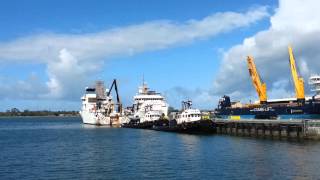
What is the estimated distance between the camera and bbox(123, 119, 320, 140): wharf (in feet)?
236

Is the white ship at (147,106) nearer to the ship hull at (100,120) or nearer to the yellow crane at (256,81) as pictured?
the ship hull at (100,120)

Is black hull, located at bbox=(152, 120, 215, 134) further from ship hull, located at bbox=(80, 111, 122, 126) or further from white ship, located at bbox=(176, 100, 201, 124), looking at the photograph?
ship hull, located at bbox=(80, 111, 122, 126)

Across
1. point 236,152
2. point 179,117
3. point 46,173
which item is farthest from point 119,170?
point 179,117

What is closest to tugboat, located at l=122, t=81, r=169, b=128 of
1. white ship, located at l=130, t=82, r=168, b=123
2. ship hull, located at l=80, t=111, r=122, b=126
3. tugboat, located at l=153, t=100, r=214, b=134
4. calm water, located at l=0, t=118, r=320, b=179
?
white ship, located at l=130, t=82, r=168, b=123

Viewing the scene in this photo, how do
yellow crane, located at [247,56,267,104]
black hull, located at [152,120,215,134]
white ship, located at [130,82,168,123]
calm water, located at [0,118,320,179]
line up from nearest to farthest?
1. calm water, located at [0,118,320,179]
2. black hull, located at [152,120,215,134]
3. white ship, located at [130,82,168,123]
4. yellow crane, located at [247,56,267,104]

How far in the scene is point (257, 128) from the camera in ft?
289

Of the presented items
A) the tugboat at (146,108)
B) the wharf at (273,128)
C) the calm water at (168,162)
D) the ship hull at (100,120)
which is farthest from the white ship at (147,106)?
the calm water at (168,162)

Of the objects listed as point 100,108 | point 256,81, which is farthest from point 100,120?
point 256,81

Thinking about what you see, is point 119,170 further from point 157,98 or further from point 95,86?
point 95,86

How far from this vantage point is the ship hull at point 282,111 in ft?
356

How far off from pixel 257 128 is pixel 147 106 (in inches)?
2095

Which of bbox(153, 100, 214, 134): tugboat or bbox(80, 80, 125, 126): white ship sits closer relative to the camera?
bbox(153, 100, 214, 134): tugboat

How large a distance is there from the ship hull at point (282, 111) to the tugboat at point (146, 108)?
65.2ft

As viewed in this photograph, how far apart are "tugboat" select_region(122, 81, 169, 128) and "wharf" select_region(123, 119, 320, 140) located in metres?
11.3
